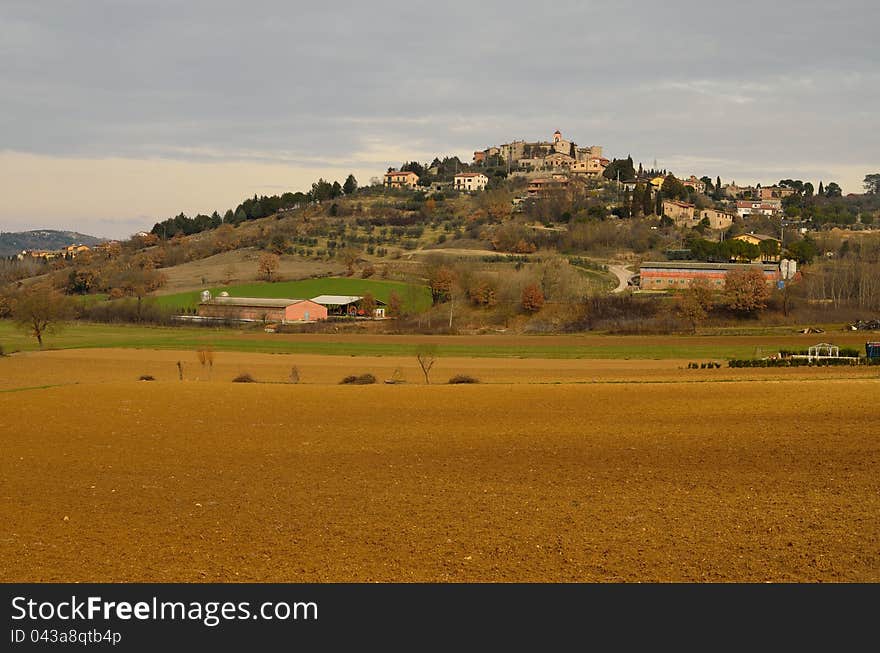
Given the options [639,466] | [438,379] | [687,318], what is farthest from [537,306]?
[639,466]

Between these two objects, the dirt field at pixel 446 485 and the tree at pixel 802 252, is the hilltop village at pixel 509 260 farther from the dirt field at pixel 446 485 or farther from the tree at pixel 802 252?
the dirt field at pixel 446 485

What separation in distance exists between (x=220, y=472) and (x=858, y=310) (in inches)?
2746

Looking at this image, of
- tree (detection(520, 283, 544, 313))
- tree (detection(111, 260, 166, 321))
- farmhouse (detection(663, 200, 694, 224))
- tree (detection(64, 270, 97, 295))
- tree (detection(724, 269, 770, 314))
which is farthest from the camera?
farmhouse (detection(663, 200, 694, 224))

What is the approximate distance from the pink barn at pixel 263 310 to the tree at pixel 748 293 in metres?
42.0

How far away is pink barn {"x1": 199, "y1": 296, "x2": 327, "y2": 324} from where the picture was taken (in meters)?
89.9

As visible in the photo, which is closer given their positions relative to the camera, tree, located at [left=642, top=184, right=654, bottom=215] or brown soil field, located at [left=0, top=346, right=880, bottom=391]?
brown soil field, located at [left=0, top=346, right=880, bottom=391]

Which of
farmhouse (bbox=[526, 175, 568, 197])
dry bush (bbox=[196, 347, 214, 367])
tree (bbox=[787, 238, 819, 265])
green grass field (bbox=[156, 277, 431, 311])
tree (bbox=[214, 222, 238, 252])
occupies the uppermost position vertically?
farmhouse (bbox=[526, 175, 568, 197])

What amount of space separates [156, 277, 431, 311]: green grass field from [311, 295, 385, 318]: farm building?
3.69 m

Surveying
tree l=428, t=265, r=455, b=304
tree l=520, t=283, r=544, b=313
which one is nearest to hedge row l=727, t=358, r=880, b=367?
tree l=520, t=283, r=544, b=313

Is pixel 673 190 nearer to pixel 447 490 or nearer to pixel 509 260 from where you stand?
pixel 509 260

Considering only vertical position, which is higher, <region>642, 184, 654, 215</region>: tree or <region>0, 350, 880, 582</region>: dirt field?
<region>642, 184, 654, 215</region>: tree

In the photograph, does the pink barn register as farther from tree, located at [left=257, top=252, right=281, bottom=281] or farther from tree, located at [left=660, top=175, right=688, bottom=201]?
tree, located at [left=660, top=175, right=688, bottom=201]

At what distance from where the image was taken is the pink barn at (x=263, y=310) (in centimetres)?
8994

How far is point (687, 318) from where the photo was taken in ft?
238
